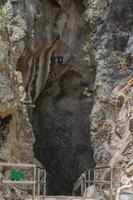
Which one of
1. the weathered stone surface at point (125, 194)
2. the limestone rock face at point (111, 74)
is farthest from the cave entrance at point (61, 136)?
the weathered stone surface at point (125, 194)

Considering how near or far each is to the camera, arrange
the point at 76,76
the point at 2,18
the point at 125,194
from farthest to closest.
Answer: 1. the point at 76,76
2. the point at 2,18
3. the point at 125,194

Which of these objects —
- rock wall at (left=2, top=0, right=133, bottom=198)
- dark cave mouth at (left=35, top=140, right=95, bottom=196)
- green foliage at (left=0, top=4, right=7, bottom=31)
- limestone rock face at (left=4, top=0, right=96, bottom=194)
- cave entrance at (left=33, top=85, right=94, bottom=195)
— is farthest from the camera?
cave entrance at (left=33, top=85, right=94, bottom=195)

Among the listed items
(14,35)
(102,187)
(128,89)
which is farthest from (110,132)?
(14,35)

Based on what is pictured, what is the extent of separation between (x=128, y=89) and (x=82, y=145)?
9.38 metres

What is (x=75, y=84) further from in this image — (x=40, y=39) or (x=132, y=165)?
(x=132, y=165)

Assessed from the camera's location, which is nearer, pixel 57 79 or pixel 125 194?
pixel 125 194

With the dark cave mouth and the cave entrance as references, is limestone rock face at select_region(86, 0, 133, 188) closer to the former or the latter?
the cave entrance

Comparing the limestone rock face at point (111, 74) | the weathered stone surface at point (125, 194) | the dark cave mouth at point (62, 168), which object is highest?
the limestone rock face at point (111, 74)

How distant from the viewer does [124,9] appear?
15.4 meters

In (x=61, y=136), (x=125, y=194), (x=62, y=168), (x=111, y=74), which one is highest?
(x=111, y=74)

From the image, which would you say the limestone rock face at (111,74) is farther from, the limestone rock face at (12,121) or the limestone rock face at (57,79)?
the limestone rock face at (12,121)

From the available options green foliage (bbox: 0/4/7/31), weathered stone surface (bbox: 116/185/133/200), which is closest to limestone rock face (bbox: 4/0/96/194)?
green foliage (bbox: 0/4/7/31)

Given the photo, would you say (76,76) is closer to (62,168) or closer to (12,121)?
(62,168)

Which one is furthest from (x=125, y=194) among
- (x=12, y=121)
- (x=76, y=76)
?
(x=76, y=76)
